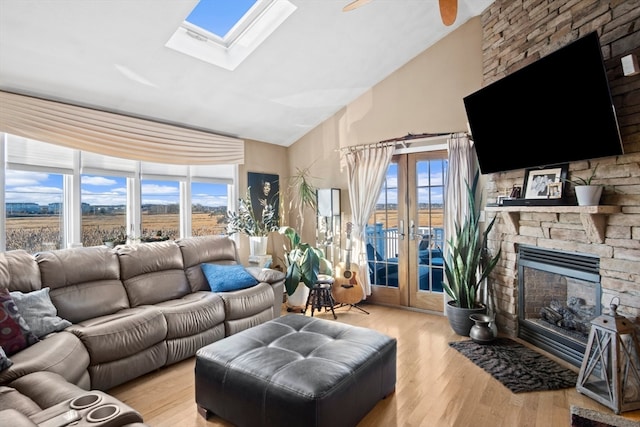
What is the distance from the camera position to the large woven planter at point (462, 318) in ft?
11.3

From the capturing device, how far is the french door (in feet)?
13.8

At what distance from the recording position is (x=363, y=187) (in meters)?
4.54

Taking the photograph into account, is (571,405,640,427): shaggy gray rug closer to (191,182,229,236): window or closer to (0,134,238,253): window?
(0,134,238,253): window

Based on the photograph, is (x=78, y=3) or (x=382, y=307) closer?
(x=78, y=3)

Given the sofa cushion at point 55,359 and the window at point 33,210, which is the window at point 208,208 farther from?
the sofa cushion at point 55,359

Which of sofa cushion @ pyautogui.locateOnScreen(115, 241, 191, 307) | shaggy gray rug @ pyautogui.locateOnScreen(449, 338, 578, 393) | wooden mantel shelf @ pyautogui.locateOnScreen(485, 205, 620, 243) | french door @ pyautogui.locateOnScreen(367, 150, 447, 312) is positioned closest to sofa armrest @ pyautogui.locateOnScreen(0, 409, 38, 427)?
sofa cushion @ pyautogui.locateOnScreen(115, 241, 191, 307)

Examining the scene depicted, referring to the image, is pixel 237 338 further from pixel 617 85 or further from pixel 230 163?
pixel 617 85

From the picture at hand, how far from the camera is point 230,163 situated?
4676 mm

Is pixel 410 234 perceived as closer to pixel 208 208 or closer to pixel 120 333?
pixel 208 208

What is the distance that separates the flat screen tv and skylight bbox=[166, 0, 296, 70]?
6.63 feet

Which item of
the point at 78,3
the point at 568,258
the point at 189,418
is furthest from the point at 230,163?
the point at 568,258

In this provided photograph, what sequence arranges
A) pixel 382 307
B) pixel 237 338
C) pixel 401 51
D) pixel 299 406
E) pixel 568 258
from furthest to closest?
1. pixel 382 307
2. pixel 401 51
3. pixel 568 258
4. pixel 237 338
5. pixel 299 406

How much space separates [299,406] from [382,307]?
9.76 ft

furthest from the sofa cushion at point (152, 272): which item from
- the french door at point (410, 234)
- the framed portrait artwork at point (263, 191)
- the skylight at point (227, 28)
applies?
the french door at point (410, 234)
